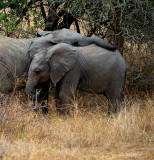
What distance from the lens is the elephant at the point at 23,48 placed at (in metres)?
7.89

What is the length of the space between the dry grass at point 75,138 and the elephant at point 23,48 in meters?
1.27

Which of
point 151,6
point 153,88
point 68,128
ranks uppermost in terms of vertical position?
point 151,6

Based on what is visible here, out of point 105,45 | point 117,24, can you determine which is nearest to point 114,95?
point 105,45

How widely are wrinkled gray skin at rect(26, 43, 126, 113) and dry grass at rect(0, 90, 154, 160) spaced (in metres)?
0.87

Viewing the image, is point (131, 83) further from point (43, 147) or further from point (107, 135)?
point (43, 147)

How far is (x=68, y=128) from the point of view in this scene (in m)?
6.38

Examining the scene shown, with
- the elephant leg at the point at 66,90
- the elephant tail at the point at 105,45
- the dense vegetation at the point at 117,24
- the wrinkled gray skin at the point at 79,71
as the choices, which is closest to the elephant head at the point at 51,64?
the wrinkled gray skin at the point at 79,71

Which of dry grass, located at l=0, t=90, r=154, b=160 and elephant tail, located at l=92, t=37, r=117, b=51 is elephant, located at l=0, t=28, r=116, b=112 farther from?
dry grass, located at l=0, t=90, r=154, b=160

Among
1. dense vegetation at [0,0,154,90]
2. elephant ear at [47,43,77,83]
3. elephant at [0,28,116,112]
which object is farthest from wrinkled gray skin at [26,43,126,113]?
dense vegetation at [0,0,154,90]

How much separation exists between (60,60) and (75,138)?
2174 mm

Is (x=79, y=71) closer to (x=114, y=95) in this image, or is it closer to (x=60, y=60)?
(x=60, y=60)

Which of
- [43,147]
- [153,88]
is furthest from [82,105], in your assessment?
[43,147]

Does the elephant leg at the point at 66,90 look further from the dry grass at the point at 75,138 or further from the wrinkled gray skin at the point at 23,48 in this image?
the wrinkled gray skin at the point at 23,48

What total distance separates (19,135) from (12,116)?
0.41 metres
